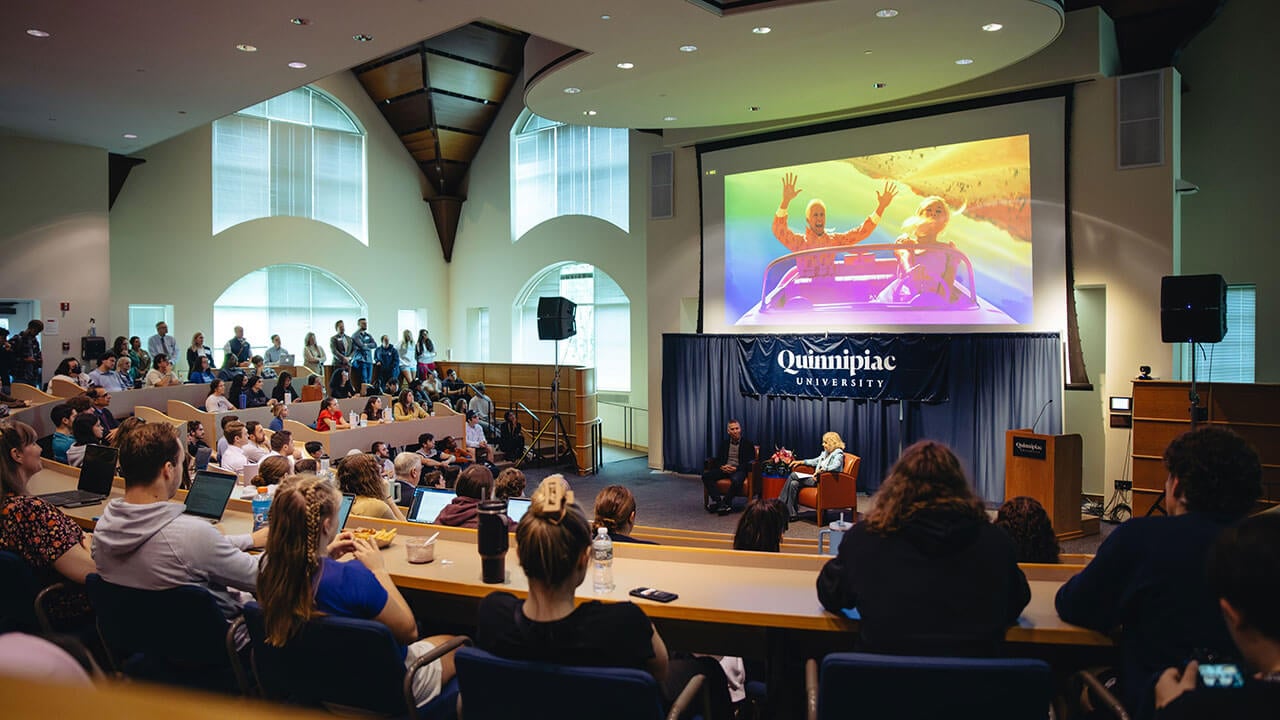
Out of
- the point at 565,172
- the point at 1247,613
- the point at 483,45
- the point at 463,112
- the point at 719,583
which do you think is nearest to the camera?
the point at 1247,613

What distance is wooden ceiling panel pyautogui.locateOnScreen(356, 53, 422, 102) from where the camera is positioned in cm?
1478

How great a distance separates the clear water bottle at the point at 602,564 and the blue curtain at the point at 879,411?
282 inches

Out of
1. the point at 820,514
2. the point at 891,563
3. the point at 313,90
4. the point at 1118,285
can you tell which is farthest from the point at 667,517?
the point at 313,90

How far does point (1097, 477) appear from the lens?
30.8 feet

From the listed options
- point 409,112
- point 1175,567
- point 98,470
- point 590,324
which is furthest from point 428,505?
point 409,112

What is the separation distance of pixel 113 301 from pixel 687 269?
9.70 meters

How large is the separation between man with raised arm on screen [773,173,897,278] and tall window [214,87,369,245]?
968 centimetres

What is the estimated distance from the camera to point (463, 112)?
53.7ft

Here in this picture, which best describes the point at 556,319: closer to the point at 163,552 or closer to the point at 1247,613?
the point at 163,552

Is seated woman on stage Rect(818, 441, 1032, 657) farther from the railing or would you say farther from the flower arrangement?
the railing

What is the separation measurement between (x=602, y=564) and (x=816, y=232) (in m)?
8.28

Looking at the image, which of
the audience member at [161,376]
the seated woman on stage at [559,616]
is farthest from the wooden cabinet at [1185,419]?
the audience member at [161,376]

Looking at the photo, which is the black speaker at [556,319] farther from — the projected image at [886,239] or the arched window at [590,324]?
the projected image at [886,239]

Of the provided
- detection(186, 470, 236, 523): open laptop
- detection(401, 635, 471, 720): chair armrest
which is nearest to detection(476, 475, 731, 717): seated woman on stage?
detection(401, 635, 471, 720): chair armrest
